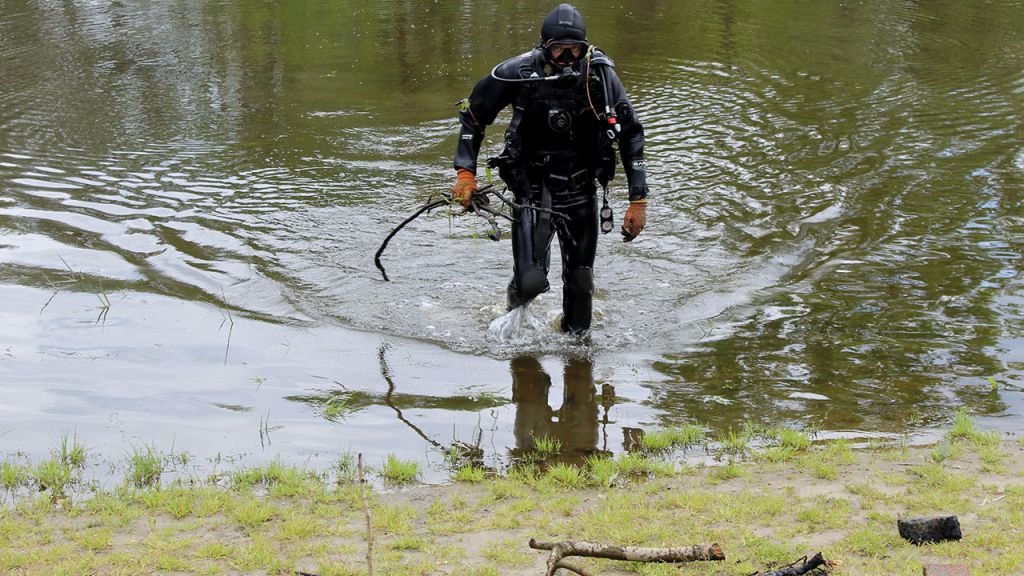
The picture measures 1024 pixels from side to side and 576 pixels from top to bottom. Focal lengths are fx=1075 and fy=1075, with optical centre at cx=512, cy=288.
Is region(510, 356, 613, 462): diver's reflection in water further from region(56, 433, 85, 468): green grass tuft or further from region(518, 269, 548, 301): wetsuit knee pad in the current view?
region(56, 433, 85, 468): green grass tuft

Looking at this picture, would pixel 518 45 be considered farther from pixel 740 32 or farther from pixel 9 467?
pixel 9 467

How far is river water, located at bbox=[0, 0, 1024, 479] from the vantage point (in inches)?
262

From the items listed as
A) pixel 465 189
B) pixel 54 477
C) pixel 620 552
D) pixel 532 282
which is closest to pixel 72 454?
pixel 54 477

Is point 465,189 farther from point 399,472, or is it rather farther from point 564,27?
point 399,472

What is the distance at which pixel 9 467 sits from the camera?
556 centimetres

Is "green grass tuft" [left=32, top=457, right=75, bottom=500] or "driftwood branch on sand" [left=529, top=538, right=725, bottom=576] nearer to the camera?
"driftwood branch on sand" [left=529, top=538, right=725, bottom=576]

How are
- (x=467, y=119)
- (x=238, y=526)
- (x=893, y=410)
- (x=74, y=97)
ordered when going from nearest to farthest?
(x=238, y=526) → (x=893, y=410) → (x=467, y=119) → (x=74, y=97)

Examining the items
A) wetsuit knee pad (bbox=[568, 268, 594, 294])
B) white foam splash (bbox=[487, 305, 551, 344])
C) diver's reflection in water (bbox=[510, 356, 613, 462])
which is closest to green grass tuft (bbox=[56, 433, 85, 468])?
diver's reflection in water (bbox=[510, 356, 613, 462])

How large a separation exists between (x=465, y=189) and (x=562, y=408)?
155 cm

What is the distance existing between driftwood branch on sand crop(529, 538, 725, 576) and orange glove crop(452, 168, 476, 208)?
10.3 ft

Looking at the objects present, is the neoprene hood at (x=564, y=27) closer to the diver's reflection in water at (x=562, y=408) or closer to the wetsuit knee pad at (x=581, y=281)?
the wetsuit knee pad at (x=581, y=281)

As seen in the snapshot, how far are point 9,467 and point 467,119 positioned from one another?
11.4 feet

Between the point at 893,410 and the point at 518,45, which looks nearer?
the point at 893,410

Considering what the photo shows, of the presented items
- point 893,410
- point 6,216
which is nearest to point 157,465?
point 893,410
